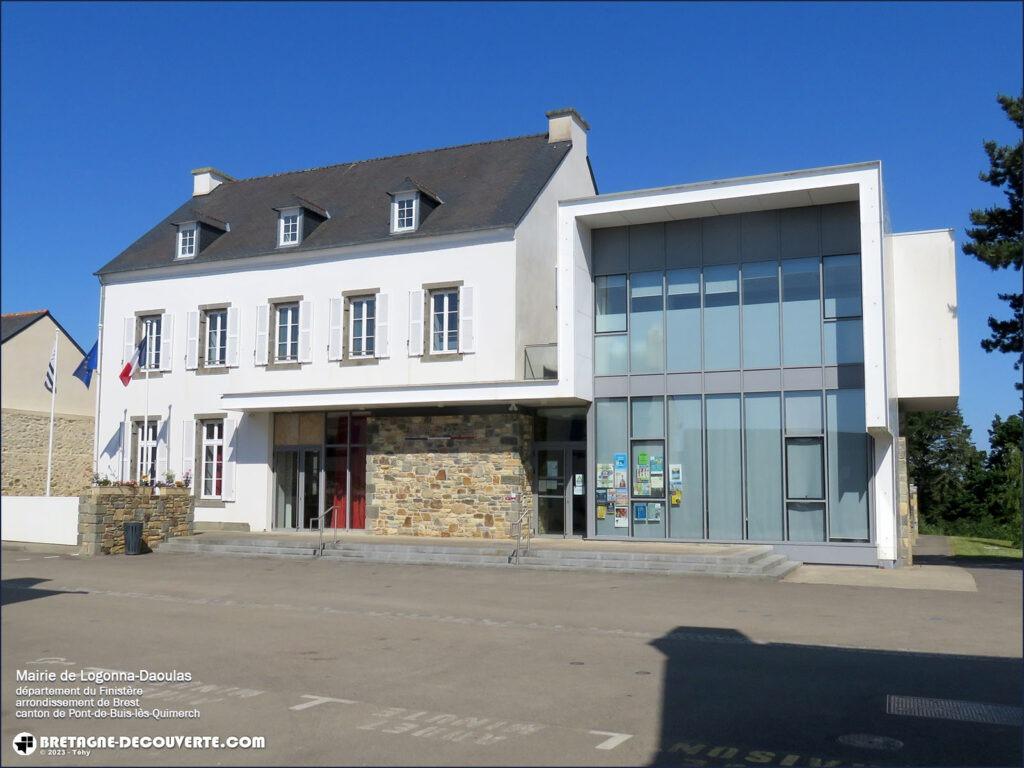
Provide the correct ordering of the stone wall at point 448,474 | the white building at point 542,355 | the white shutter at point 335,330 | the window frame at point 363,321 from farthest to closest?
1. the white shutter at point 335,330
2. the window frame at point 363,321
3. the stone wall at point 448,474
4. the white building at point 542,355

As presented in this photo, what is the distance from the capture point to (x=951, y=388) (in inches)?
780

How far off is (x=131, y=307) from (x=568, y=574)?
1566 cm

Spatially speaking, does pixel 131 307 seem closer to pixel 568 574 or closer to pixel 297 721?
pixel 568 574

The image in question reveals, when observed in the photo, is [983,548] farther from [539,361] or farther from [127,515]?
[127,515]

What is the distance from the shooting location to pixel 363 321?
77.5 feet

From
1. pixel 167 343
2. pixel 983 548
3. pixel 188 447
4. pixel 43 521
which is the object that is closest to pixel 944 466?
pixel 983 548

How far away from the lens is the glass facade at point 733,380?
19312mm

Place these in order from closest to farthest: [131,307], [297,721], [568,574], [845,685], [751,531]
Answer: [297,721] < [845,685] < [568,574] < [751,531] < [131,307]

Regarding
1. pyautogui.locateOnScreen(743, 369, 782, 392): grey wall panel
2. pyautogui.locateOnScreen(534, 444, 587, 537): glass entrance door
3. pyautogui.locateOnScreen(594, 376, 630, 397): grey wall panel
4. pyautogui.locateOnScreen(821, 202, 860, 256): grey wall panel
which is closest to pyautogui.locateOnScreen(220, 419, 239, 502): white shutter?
pyautogui.locateOnScreen(534, 444, 587, 537): glass entrance door

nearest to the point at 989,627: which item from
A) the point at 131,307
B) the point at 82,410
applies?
the point at 131,307

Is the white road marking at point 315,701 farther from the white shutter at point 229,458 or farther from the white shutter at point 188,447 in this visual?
the white shutter at point 188,447

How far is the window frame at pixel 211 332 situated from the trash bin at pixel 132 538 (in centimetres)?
557

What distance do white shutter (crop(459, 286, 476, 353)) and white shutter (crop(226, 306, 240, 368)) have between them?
6349mm

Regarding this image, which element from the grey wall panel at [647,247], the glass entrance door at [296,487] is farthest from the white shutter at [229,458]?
the grey wall panel at [647,247]
